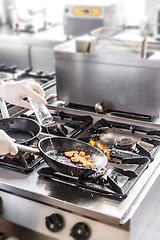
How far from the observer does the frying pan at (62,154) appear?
987mm

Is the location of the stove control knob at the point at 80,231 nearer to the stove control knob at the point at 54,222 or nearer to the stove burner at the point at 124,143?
the stove control knob at the point at 54,222

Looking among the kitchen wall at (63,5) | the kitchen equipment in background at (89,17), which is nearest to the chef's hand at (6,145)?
the kitchen equipment in background at (89,17)

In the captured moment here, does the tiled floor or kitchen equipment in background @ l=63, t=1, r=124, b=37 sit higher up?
kitchen equipment in background @ l=63, t=1, r=124, b=37

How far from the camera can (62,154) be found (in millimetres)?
1150

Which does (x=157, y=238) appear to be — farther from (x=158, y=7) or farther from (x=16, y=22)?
(x=16, y=22)

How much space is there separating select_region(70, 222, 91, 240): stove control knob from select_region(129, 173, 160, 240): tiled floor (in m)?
0.13

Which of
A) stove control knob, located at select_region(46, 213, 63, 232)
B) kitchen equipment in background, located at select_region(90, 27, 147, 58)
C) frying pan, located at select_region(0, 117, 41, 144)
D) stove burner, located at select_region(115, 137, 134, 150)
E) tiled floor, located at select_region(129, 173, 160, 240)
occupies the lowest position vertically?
tiled floor, located at select_region(129, 173, 160, 240)

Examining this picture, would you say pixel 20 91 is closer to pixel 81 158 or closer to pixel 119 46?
pixel 81 158

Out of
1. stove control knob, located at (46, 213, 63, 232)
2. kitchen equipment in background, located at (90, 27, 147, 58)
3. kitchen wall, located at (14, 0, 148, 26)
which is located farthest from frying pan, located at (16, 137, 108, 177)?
kitchen wall, located at (14, 0, 148, 26)

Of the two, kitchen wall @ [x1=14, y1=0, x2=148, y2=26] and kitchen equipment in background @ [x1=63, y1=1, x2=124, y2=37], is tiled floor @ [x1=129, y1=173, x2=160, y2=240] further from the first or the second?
kitchen wall @ [x1=14, y1=0, x2=148, y2=26]

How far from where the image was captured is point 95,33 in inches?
69.6

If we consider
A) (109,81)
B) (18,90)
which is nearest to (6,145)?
(18,90)

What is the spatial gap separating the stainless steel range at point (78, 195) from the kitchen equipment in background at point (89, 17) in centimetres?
227

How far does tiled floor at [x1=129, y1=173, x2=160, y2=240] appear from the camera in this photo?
93cm
